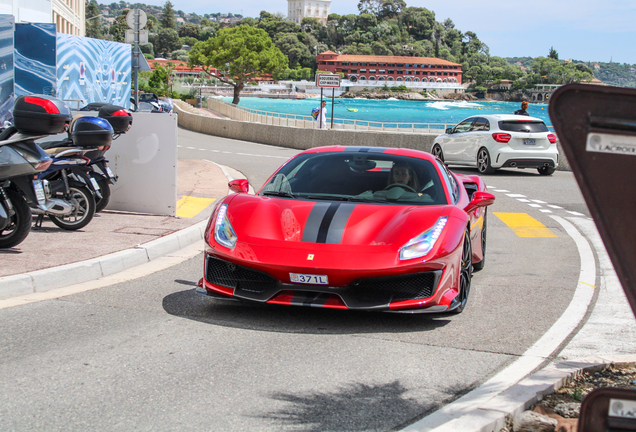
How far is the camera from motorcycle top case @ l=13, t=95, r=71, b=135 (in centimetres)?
732

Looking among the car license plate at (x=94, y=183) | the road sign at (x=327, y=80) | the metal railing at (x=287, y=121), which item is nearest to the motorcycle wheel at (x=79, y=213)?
the car license plate at (x=94, y=183)

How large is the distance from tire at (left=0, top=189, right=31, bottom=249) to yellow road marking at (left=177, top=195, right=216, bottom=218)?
10.5ft

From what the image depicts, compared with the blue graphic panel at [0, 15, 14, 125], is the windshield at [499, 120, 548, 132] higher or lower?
lower

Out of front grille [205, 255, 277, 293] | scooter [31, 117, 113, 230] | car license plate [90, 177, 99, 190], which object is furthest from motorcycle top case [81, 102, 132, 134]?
front grille [205, 255, 277, 293]

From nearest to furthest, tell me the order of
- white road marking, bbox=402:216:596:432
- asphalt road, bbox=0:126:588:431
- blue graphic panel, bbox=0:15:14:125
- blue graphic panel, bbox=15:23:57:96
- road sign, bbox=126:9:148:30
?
white road marking, bbox=402:216:596:432, asphalt road, bbox=0:126:588:431, blue graphic panel, bbox=0:15:14:125, road sign, bbox=126:9:148:30, blue graphic panel, bbox=15:23:57:96

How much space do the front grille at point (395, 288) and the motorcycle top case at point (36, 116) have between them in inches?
162

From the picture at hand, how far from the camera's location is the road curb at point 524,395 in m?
3.18

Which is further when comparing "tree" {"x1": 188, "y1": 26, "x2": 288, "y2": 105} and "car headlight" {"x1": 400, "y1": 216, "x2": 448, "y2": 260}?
"tree" {"x1": 188, "y1": 26, "x2": 288, "y2": 105}

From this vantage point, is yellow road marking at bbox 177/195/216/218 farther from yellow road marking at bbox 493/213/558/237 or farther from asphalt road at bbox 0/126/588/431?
yellow road marking at bbox 493/213/558/237

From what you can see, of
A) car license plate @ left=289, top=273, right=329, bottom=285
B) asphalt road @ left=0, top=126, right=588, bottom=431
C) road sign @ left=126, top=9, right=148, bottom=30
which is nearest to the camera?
asphalt road @ left=0, top=126, right=588, bottom=431

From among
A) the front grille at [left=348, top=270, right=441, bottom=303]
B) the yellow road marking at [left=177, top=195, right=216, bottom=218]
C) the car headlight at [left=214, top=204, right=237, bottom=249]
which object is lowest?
the yellow road marking at [left=177, top=195, right=216, bottom=218]

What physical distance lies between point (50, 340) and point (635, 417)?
3.93 meters

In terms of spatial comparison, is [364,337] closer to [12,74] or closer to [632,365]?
[632,365]

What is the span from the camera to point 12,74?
1537 cm
